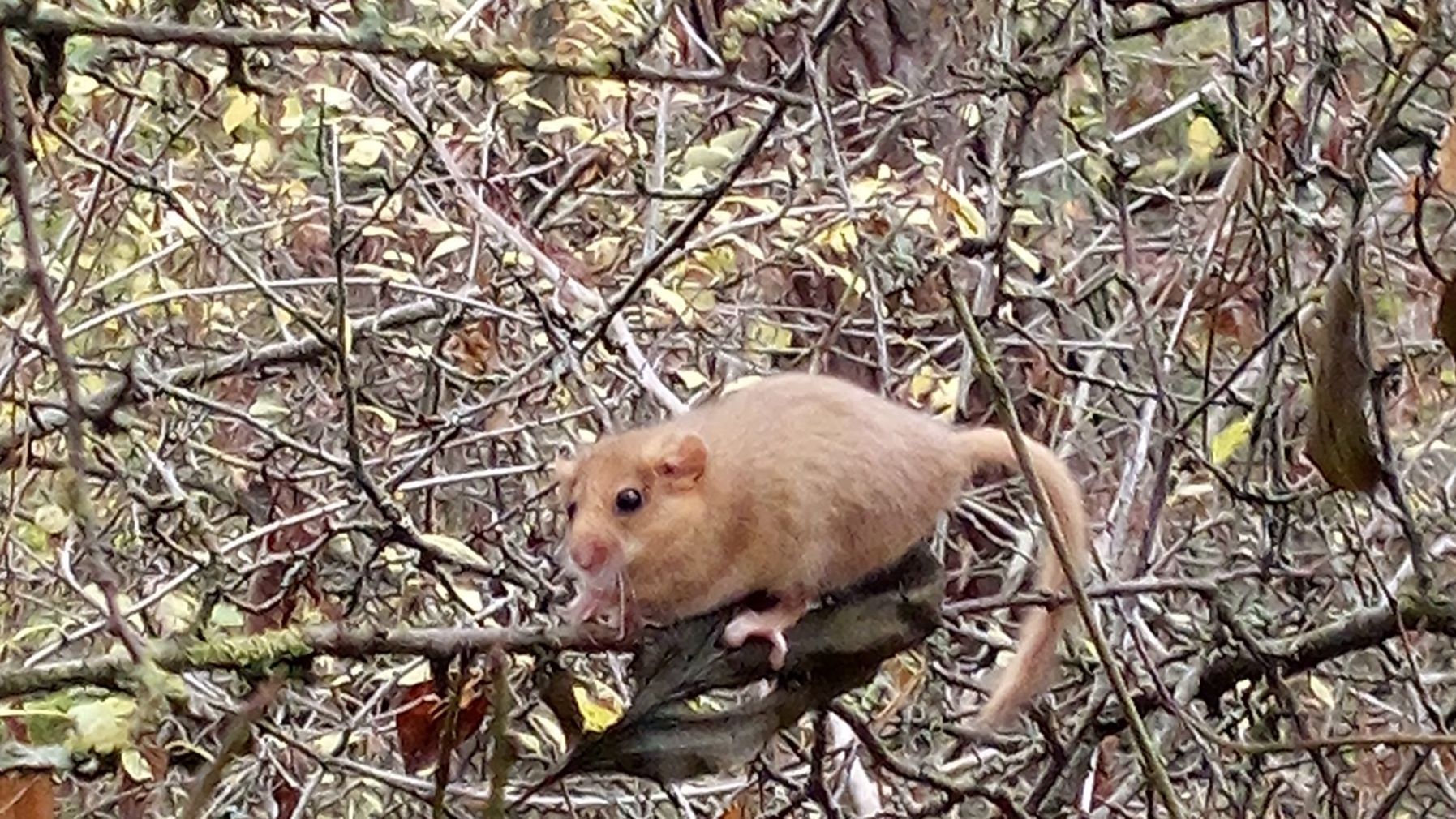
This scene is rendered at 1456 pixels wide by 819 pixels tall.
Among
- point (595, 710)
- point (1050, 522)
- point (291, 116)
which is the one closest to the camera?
point (1050, 522)

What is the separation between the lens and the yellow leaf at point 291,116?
329 centimetres

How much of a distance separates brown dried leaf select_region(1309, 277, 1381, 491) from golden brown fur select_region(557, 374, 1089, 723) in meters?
0.59

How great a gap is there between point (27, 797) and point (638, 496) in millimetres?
826

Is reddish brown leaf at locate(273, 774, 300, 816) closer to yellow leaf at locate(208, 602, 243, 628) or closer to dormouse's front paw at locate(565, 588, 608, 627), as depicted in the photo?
yellow leaf at locate(208, 602, 243, 628)

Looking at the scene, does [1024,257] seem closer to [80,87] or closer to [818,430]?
[818,430]

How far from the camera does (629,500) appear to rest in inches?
74.0

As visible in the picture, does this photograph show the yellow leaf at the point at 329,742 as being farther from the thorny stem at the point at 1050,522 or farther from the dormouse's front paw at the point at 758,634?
the thorny stem at the point at 1050,522

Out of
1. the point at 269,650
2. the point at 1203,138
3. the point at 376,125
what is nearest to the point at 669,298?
the point at 376,125

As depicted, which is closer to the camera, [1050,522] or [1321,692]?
[1050,522]

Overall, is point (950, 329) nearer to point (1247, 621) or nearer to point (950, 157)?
point (950, 157)

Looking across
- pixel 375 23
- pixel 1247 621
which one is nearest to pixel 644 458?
pixel 1247 621

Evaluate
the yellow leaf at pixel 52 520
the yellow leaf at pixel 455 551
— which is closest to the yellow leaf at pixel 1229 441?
the yellow leaf at pixel 455 551

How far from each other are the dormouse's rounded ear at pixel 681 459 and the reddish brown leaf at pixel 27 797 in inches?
32.0

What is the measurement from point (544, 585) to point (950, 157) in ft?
4.27
